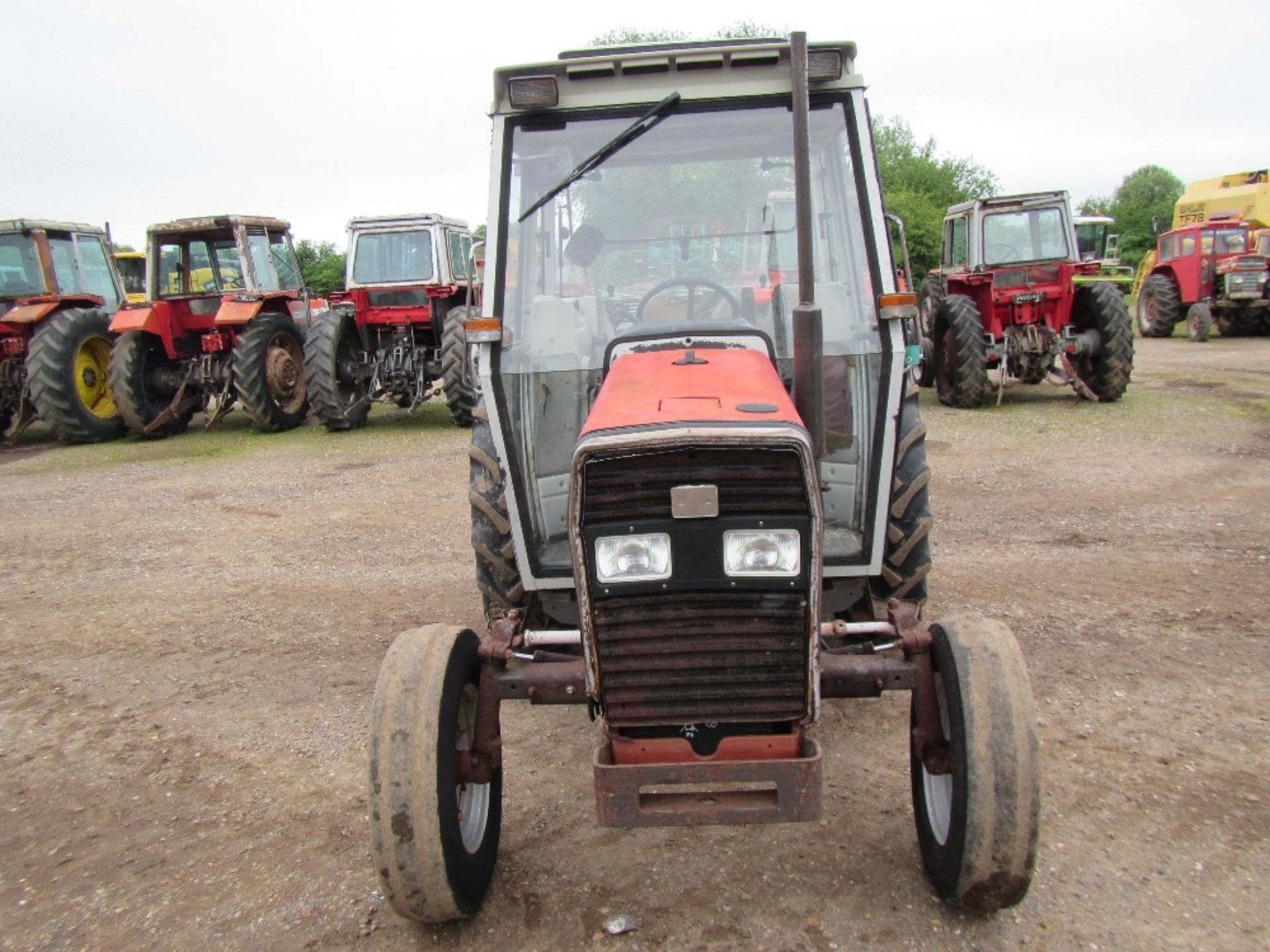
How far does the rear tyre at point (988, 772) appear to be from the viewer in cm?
236

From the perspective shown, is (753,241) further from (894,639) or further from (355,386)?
(355,386)

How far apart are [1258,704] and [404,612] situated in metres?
3.87

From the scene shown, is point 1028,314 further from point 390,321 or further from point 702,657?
point 702,657

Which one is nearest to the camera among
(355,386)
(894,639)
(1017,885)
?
(1017,885)

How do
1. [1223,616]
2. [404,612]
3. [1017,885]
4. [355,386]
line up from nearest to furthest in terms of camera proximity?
[1017,885] → [1223,616] → [404,612] → [355,386]

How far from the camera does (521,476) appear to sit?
3.46 meters

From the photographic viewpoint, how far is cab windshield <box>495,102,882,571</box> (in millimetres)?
3361

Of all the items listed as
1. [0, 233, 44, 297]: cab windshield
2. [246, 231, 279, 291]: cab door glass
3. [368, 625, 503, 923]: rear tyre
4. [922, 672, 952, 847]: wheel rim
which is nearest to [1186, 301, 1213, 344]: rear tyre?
[246, 231, 279, 291]: cab door glass

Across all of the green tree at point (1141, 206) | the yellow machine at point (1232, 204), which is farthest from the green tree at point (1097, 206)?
the yellow machine at point (1232, 204)

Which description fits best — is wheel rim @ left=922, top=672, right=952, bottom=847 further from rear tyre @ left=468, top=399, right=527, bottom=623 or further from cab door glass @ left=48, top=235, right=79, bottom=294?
cab door glass @ left=48, top=235, right=79, bottom=294

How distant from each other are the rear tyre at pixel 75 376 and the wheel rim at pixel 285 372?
2.02 m

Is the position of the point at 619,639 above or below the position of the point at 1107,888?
above

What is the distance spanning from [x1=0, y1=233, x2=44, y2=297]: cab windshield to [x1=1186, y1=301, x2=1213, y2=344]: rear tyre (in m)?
18.7

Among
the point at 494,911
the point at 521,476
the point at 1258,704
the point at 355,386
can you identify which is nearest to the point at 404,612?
the point at 521,476
